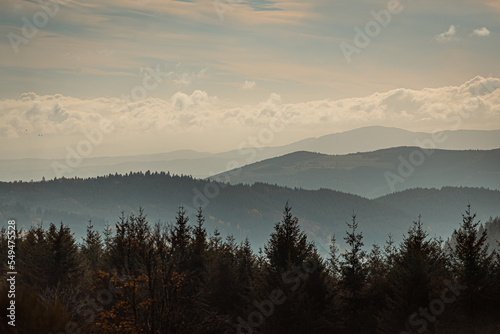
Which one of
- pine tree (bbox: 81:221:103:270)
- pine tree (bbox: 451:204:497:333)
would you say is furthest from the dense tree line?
pine tree (bbox: 81:221:103:270)

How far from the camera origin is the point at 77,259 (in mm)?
54969

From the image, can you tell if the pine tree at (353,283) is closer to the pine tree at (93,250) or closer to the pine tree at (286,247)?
the pine tree at (286,247)

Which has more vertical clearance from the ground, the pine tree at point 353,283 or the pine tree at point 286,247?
the pine tree at point 286,247

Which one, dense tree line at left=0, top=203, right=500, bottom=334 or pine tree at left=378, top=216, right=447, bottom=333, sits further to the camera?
pine tree at left=378, top=216, right=447, bottom=333

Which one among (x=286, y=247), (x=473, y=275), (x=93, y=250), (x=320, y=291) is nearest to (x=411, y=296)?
(x=473, y=275)

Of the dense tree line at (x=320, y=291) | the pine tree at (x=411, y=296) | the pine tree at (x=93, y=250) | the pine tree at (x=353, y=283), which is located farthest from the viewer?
the pine tree at (x=93, y=250)

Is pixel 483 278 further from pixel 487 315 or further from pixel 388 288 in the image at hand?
pixel 388 288

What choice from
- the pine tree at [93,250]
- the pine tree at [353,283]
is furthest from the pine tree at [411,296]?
the pine tree at [93,250]

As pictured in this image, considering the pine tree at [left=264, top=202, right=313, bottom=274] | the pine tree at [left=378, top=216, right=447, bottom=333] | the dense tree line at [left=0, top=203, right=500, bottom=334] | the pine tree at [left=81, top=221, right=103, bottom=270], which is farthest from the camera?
the pine tree at [left=81, top=221, right=103, bottom=270]

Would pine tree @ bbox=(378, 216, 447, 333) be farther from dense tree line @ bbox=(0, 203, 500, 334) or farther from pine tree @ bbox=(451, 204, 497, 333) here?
pine tree @ bbox=(451, 204, 497, 333)

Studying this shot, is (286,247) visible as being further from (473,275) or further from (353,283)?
(473,275)

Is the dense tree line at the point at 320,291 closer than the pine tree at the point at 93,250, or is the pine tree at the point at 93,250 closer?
the dense tree line at the point at 320,291

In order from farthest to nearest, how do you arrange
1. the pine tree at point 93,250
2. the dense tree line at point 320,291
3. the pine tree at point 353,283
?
the pine tree at point 93,250 → the pine tree at point 353,283 → the dense tree line at point 320,291

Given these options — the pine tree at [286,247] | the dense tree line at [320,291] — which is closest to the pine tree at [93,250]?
the dense tree line at [320,291]
